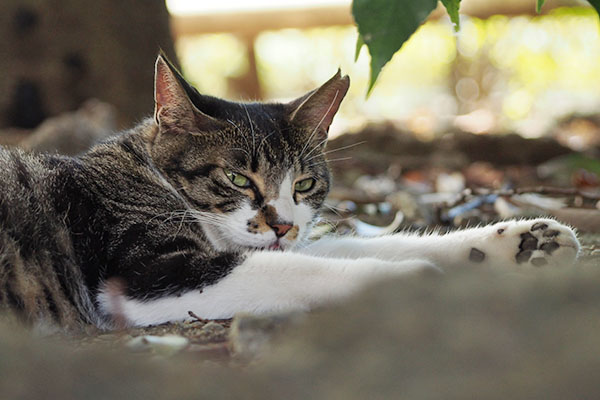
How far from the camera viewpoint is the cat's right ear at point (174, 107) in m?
2.12

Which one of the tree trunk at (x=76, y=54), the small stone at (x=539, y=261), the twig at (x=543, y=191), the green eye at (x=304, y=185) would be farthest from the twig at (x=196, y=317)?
the tree trunk at (x=76, y=54)

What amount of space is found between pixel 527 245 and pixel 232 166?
0.97m

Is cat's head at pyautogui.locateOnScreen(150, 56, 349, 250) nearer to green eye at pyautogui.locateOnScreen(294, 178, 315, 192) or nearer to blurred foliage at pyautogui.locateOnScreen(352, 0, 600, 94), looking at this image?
green eye at pyautogui.locateOnScreen(294, 178, 315, 192)

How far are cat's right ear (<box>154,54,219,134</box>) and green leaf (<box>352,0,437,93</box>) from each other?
808 mm

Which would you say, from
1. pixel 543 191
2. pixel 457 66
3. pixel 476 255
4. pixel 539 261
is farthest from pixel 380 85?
pixel 539 261

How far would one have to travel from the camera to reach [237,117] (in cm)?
229

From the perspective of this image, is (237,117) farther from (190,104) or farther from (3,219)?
(3,219)

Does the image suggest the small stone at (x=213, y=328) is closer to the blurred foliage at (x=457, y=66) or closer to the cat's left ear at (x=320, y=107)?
the cat's left ear at (x=320, y=107)

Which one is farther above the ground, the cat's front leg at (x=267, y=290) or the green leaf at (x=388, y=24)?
the green leaf at (x=388, y=24)

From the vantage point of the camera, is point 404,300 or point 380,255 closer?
point 404,300

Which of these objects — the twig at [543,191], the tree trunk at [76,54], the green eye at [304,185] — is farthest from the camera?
the tree trunk at [76,54]

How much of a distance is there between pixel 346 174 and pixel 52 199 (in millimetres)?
2943

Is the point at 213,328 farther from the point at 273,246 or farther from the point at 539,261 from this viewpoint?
the point at 539,261

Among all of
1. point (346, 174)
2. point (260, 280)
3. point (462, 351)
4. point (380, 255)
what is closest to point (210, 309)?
point (260, 280)
